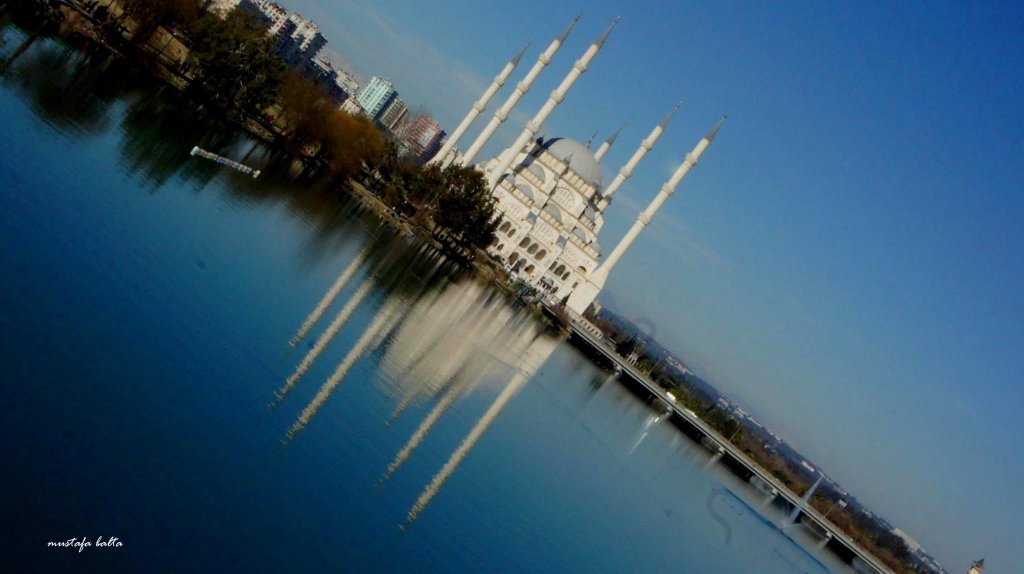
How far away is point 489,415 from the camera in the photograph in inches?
998

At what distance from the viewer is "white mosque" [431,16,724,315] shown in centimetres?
7769

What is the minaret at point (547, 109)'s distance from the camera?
3041 inches

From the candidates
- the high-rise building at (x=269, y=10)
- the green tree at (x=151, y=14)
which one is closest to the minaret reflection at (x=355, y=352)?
the green tree at (x=151, y=14)

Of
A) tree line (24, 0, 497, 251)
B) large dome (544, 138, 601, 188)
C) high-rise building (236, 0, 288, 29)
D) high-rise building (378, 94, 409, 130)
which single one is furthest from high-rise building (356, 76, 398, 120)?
tree line (24, 0, 497, 251)

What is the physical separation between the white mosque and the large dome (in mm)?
1955

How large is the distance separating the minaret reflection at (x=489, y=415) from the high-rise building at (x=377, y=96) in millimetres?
116624

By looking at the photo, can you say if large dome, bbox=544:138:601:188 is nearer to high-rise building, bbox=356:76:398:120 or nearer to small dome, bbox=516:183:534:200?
small dome, bbox=516:183:534:200

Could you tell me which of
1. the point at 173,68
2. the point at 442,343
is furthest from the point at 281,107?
the point at 442,343

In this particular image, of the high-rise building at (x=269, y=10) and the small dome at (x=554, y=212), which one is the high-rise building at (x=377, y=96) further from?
the small dome at (x=554, y=212)

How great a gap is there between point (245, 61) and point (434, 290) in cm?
1866

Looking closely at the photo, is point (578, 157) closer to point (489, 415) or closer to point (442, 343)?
point (442, 343)

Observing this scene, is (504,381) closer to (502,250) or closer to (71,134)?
(71,134)

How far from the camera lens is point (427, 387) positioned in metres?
22.3

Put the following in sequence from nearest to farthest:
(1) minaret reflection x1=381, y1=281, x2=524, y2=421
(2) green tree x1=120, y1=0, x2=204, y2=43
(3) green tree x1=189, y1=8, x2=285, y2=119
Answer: (1) minaret reflection x1=381, y1=281, x2=524, y2=421, (2) green tree x1=120, y1=0, x2=204, y2=43, (3) green tree x1=189, y1=8, x2=285, y2=119
